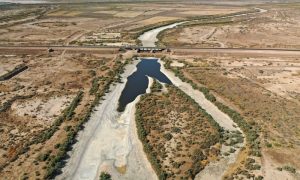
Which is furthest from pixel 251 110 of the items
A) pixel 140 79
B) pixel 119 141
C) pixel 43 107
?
pixel 43 107

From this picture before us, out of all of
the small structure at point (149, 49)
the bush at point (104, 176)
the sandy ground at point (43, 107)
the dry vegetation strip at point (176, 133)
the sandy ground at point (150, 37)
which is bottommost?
the bush at point (104, 176)

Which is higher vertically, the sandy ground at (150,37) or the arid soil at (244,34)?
the sandy ground at (150,37)

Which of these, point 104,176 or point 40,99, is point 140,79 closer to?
point 40,99

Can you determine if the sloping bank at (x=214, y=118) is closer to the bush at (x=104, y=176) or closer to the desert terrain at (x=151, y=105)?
the desert terrain at (x=151, y=105)

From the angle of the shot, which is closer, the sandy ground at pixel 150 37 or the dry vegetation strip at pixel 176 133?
the dry vegetation strip at pixel 176 133

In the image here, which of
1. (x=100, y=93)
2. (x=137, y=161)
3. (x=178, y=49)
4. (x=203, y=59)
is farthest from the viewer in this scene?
(x=178, y=49)

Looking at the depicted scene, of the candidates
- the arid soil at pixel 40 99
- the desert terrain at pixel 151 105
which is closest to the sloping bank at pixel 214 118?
the desert terrain at pixel 151 105

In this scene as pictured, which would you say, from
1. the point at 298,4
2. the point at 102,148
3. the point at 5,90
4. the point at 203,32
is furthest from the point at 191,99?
the point at 298,4

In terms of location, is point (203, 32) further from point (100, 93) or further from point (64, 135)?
point (64, 135)
